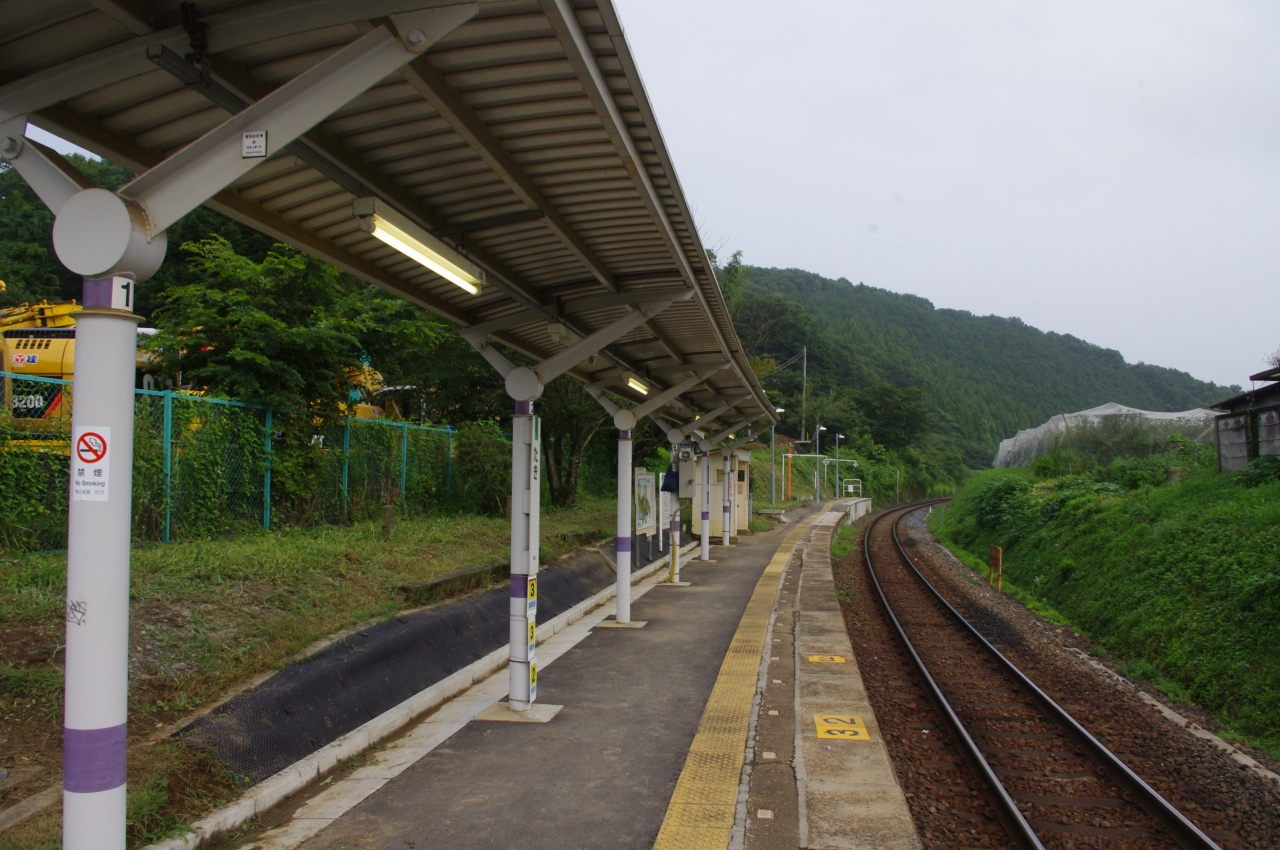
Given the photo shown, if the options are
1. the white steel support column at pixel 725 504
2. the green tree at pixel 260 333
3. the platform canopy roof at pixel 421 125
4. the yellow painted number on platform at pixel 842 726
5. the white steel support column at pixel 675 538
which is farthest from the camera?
the white steel support column at pixel 725 504

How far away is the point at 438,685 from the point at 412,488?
256 inches

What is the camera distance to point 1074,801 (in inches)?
231

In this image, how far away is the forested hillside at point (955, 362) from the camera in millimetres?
88062

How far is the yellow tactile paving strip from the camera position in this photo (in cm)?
443

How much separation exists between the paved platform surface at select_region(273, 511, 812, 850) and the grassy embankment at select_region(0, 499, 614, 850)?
86 centimetres

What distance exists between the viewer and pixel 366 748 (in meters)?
5.66

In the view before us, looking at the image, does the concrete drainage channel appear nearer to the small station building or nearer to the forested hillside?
the small station building

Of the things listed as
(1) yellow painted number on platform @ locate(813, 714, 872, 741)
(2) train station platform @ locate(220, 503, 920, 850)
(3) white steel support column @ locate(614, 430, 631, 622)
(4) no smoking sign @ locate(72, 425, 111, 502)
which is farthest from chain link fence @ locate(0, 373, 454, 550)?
(1) yellow painted number on platform @ locate(813, 714, 872, 741)

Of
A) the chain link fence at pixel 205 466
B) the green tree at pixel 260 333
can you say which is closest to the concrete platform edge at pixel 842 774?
the chain link fence at pixel 205 466

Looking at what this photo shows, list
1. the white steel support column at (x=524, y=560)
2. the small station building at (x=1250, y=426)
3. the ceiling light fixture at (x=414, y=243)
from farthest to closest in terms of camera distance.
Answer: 1. the small station building at (x=1250, y=426)
2. the white steel support column at (x=524, y=560)
3. the ceiling light fixture at (x=414, y=243)

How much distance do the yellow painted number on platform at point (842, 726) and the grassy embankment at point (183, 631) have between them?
12.6 ft

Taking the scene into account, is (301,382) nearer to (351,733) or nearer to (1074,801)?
(351,733)

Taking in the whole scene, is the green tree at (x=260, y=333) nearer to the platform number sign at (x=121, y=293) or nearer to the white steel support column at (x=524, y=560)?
the white steel support column at (x=524, y=560)

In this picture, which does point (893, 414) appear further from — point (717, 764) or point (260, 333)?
point (717, 764)
